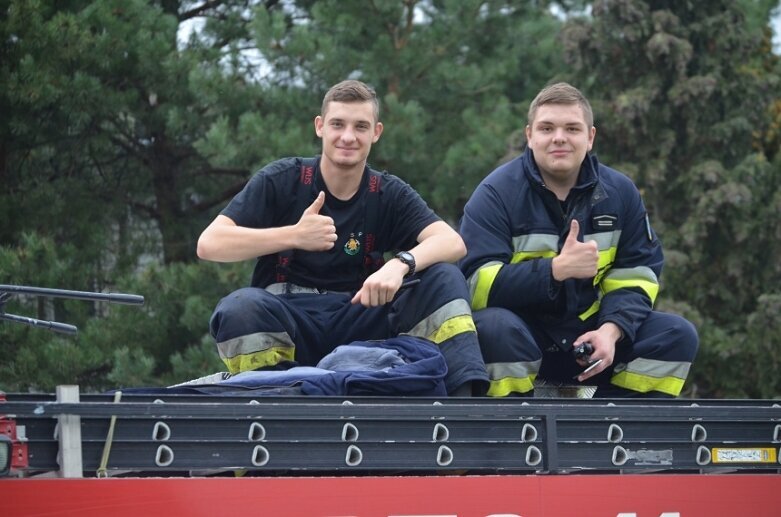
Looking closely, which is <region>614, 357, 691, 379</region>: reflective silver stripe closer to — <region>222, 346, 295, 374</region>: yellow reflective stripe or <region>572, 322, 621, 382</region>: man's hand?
<region>572, 322, 621, 382</region>: man's hand

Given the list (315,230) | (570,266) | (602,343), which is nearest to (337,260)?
(315,230)

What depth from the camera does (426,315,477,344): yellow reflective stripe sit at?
425 cm

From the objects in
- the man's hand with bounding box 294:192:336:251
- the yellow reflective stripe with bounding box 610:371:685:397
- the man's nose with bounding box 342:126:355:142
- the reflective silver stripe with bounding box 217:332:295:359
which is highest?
the man's nose with bounding box 342:126:355:142

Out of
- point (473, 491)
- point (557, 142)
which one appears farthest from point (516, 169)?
point (473, 491)

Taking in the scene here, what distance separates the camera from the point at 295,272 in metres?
4.68

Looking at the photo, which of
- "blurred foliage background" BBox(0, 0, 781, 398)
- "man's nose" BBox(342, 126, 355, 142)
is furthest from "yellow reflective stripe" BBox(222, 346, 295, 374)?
"blurred foliage background" BBox(0, 0, 781, 398)

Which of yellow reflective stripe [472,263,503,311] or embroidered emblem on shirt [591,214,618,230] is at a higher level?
embroidered emblem on shirt [591,214,618,230]

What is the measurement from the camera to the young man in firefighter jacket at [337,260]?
168 inches

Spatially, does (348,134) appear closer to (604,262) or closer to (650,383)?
(604,262)

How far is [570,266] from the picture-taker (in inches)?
177

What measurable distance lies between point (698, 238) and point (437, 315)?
9067 millimetres

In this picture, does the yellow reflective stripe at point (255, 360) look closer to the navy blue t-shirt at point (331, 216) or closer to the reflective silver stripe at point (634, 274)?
the navy blue t-shirt at point (331, 216)

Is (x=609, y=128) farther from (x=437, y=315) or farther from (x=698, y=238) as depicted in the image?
(x=437, y=315)

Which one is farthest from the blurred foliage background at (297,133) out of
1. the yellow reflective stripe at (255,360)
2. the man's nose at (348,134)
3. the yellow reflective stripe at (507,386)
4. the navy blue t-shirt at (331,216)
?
the yellow reflective stripe at (507,386)
